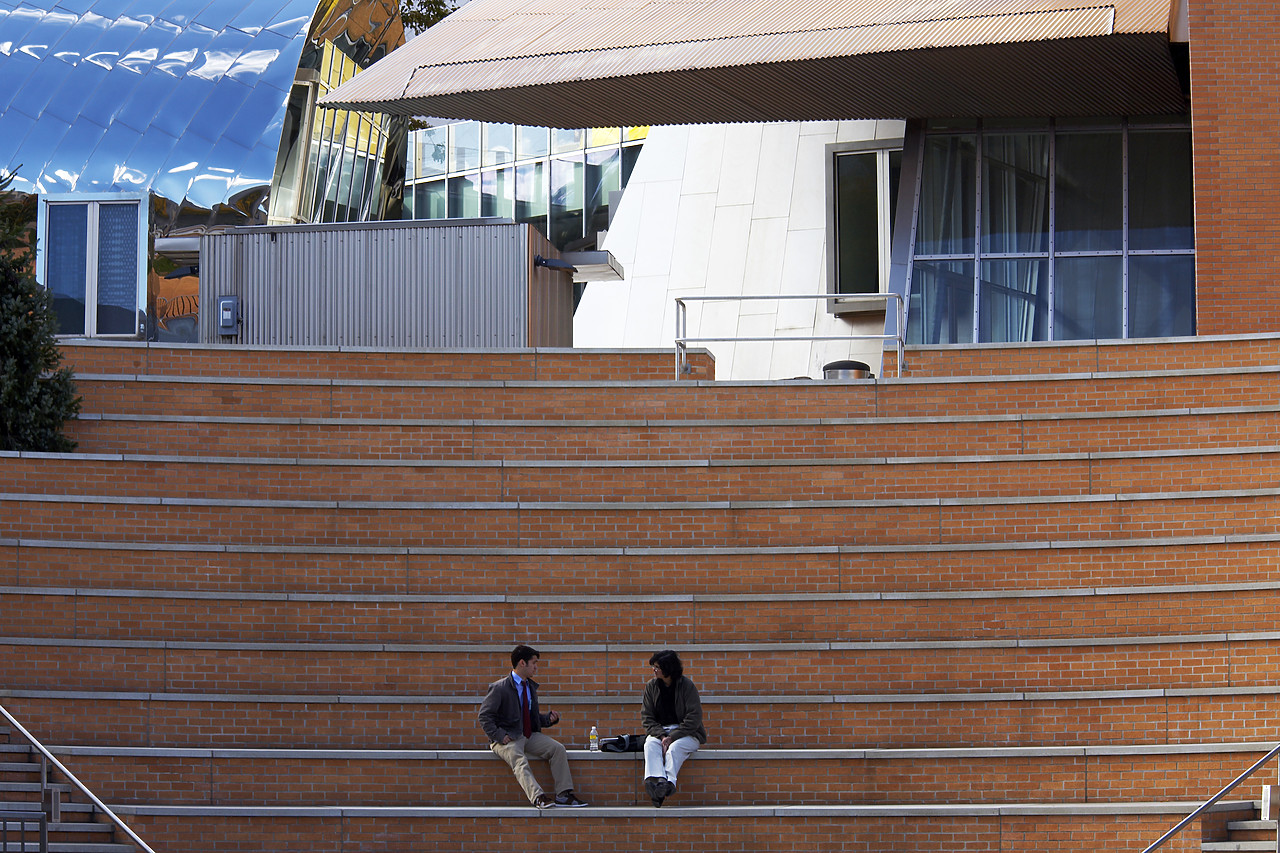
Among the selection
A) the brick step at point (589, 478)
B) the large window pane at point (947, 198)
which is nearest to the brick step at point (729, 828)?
the brick step at point (589, 478)

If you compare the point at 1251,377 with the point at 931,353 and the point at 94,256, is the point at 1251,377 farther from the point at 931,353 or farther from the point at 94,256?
the point at 94,256

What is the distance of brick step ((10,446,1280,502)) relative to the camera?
448 inches

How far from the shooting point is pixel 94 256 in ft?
52.3

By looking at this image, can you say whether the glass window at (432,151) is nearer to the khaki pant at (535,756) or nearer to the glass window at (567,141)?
the glass window at (567,141)

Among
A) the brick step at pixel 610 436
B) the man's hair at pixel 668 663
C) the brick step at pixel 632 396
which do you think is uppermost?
the brick step at pixel 632 396

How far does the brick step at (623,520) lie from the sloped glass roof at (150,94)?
820 centimetres

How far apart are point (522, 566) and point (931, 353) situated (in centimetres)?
398

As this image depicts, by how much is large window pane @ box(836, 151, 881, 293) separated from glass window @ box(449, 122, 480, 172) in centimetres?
914

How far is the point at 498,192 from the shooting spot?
26766 millimetres

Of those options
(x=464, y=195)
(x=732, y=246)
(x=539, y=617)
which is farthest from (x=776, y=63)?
(x=464, y=195)

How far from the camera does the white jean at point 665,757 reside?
970 centimetres

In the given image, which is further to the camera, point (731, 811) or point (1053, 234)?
point (1053, 234)

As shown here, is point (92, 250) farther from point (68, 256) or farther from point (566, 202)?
point (566, 202)

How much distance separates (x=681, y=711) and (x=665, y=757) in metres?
0.32
